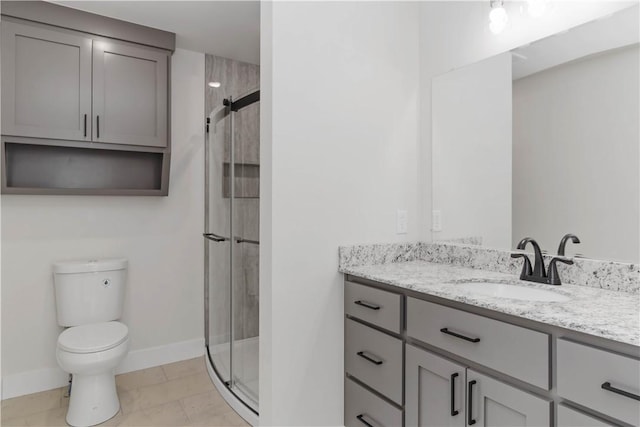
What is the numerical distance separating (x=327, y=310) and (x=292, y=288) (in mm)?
227

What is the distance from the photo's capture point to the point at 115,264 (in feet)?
8.15

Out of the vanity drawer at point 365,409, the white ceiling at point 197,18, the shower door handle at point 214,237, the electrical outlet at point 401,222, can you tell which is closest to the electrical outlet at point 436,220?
the electrical outlet at point 401,222

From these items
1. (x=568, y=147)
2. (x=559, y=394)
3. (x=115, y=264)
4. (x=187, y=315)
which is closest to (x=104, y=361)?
(x=115, y=264)

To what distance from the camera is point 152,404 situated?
2262 mm

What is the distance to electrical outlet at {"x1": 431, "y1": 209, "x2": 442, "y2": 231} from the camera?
2039 millimetres

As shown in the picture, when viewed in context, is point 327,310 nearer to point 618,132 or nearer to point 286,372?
point 286,372

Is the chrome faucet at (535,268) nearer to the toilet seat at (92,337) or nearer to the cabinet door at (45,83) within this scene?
the toilet seat at (92,337)

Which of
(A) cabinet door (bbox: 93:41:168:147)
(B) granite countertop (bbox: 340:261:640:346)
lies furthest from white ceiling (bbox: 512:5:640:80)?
(A) cabinet door (bbox: 93:41:168:147)

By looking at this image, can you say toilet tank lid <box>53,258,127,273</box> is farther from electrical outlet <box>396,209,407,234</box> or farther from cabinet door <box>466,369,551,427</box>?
cabinet door <box>466,369,551,427</box>

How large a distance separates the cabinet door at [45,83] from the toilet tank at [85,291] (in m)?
A: 0.80

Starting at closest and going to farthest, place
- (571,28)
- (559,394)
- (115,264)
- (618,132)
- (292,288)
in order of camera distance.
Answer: (559,394) → (618,132) → (571,28) → (292,288) → (115,264)

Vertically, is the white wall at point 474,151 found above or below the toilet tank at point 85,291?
Result: above

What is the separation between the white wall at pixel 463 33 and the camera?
1511 mm

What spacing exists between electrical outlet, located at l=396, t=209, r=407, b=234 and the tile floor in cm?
134
